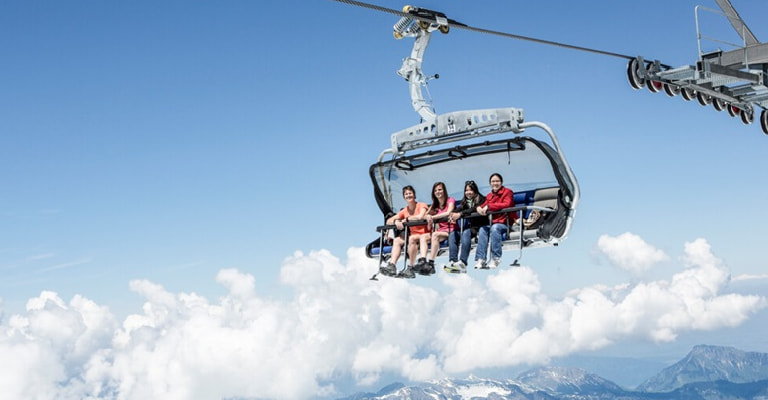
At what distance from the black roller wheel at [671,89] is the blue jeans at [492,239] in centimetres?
484

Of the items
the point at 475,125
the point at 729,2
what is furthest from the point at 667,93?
the point at 475,125

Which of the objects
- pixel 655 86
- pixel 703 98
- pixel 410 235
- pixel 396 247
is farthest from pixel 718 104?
pixel 396 247

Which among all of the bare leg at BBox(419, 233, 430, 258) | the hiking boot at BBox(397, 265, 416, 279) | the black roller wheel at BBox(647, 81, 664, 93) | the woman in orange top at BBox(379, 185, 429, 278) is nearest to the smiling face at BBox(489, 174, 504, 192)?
the woman in orange top at BBox(379, 185, 429, 278)

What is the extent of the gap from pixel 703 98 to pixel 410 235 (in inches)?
279

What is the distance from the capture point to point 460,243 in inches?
571

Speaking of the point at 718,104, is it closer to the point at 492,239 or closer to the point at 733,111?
the point at 733,111

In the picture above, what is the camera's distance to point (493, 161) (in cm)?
1464

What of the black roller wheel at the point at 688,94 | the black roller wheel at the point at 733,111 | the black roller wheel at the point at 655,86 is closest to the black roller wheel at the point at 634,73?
the black roller wheel at the point at 655,86

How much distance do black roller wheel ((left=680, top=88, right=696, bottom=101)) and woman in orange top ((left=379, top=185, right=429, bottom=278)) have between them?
19.4ft

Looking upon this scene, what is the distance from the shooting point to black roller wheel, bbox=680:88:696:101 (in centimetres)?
1664

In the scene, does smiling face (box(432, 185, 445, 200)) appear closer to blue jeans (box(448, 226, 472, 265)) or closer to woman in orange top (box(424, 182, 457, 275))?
woman in orange top (box(424, 182, 457, 275))

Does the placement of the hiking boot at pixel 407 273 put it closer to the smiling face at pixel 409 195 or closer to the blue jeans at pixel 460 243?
the blue jeans at pixel 460 243

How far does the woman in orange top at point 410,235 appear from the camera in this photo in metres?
14.6

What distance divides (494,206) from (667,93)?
4.72 metres
